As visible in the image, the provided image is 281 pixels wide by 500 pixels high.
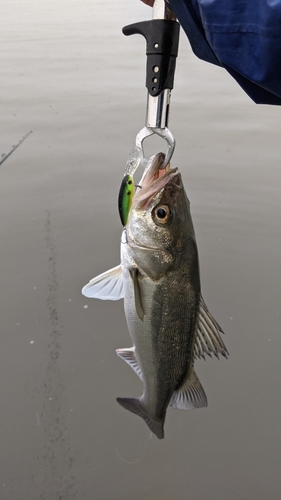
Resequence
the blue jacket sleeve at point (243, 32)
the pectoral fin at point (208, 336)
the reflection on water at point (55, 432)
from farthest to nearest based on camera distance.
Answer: the reflection on water at point (55, 432), the pectoral fin at point (208, 336), the blue jacket sleeve at point (243, 32)

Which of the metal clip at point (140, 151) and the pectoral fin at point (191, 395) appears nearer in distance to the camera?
the metal clip at point (140, 151)

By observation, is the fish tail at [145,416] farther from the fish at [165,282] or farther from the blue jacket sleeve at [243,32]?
the blue jacket sleeve at [243,32]

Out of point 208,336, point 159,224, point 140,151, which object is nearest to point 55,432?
point 208,336

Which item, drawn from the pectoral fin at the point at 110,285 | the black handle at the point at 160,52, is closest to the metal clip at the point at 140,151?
the black handle at the point at 160,52

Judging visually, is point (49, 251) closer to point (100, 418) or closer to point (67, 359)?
point (67, 359)

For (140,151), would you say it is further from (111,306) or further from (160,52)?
(111,306)

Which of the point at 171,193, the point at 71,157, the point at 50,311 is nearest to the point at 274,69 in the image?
the point at 171,193

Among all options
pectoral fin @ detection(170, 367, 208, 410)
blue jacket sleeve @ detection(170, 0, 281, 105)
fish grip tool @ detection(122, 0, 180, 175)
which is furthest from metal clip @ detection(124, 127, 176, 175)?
pectoral fin @ detection(170, 367, 208, 410)
